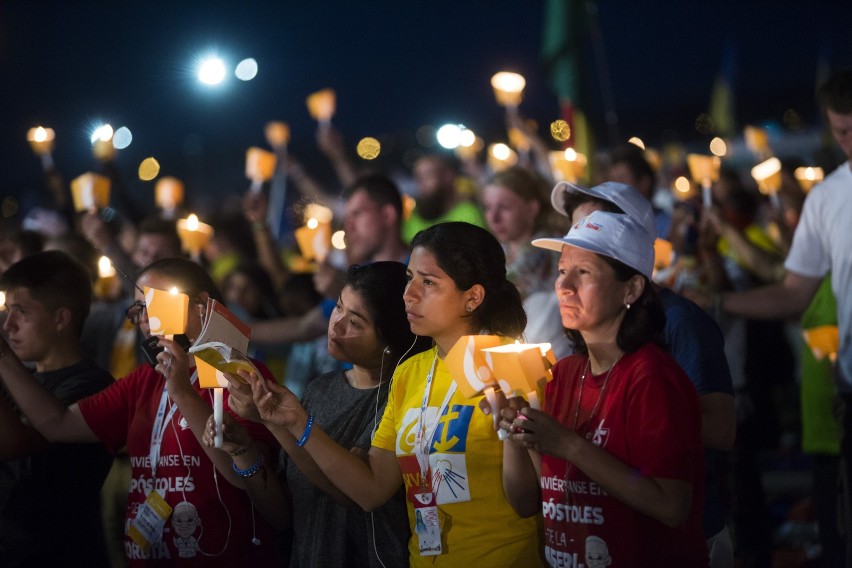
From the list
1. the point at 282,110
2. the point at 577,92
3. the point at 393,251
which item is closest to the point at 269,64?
the point at 282,110

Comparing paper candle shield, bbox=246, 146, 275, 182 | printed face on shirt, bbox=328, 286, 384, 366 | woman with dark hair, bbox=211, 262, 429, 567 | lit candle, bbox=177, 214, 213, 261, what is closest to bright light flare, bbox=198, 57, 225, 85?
paper candle shield, bbox=246, 146, 275, 182

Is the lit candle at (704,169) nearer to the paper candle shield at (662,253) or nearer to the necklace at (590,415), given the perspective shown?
the paper candle shield at (662,253)

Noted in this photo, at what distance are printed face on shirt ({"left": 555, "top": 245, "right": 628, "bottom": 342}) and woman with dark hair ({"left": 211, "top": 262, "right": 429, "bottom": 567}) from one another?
837mm

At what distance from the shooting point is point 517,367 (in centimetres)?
262

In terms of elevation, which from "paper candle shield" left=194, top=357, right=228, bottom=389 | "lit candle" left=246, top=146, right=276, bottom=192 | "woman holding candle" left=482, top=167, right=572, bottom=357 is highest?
"lit candle" left=246, top=146, right=276, bottom=192

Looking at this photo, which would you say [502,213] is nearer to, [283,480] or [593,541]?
[283,480]

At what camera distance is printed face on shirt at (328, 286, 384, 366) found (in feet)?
11.9

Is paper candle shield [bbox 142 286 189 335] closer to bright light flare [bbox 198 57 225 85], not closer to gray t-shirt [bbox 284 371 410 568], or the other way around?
gray t-shirt [bbox 284 371 410 568]

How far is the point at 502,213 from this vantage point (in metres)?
5.34

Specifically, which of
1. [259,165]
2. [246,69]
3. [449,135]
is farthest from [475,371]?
[246,69]

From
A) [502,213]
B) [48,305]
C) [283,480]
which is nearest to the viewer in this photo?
[283,480]

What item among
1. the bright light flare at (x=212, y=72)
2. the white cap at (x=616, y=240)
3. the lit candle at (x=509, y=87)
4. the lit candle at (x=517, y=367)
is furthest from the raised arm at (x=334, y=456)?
the lit candle at (x=509, y=87)

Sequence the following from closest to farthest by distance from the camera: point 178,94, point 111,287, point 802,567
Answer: point 802,567, point 111,287, point 178,94

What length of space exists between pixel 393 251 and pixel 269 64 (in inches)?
220
